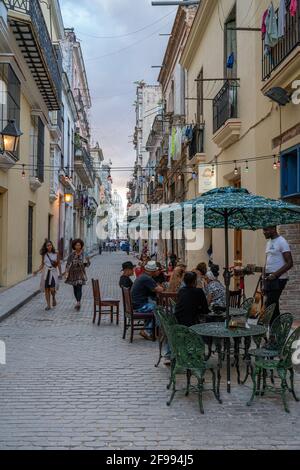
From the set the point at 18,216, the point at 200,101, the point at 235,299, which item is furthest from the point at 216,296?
the point at 200,101

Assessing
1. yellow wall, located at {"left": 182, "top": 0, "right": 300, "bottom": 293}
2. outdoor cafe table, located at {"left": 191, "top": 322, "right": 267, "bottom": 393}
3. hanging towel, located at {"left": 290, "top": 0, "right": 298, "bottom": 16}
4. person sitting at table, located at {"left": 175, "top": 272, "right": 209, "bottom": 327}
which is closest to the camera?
outdoor cafe table, located at {"left": 191, "top": 322, "right": 267, "bottom": 393}

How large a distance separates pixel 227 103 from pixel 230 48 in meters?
2.20

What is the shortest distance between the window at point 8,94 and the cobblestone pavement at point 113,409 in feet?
24.2

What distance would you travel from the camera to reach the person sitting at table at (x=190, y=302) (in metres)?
6.40

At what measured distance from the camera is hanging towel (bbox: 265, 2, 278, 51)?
8.97m

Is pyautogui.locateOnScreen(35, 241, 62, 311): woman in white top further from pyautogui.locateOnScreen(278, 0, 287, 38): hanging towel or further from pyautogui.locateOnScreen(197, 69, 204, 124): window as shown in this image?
pyautogui.locateOnScreen(197, 69, 204, 124): window

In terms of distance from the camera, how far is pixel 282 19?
337 inches

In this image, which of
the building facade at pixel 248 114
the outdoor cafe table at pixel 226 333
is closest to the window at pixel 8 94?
the building facade at pixel 248 114

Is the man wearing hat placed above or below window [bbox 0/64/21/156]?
below

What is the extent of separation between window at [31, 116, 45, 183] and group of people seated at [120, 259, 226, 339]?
9.89 m

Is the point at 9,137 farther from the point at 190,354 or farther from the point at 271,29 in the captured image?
the point at 190,354

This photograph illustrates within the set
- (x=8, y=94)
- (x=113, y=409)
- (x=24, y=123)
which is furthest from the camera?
(x=24, y=123)

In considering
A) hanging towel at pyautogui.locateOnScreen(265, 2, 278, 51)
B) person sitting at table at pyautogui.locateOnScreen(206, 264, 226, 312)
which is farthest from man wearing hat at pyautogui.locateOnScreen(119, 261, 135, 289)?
hanging towel at pyautogui.locateOnScreen(265, 2, 278, 51)
